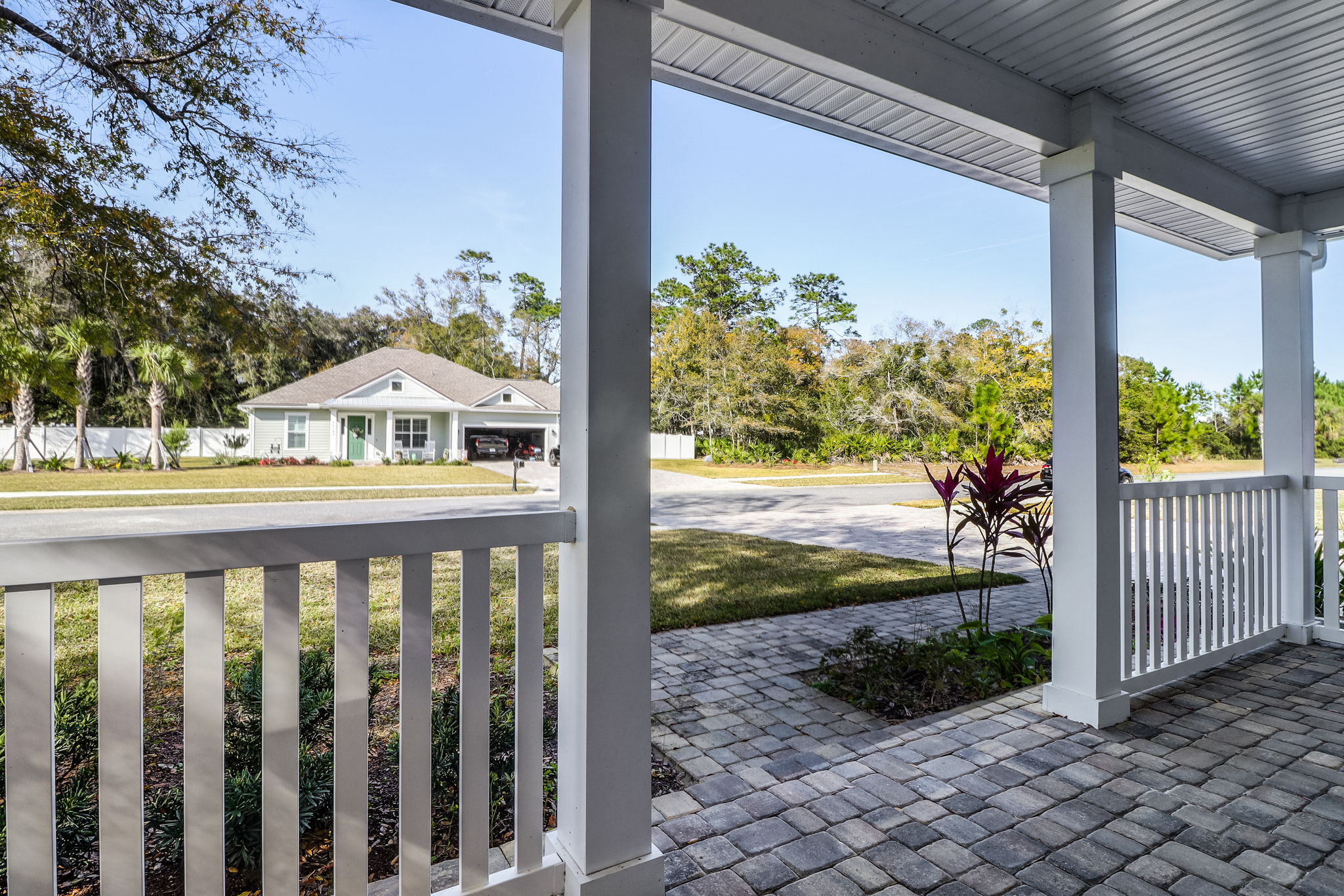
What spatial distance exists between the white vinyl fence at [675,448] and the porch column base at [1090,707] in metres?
14.1

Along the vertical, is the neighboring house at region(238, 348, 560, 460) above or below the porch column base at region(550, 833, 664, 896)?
above

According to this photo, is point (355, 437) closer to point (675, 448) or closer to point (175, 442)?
point (175, 442)

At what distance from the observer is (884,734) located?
8.14 ft

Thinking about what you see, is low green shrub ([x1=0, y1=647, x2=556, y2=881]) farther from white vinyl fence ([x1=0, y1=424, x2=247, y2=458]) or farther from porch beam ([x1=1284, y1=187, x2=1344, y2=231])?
porch beam ([x1=1284, y1=187, x2=1344, y2=231])

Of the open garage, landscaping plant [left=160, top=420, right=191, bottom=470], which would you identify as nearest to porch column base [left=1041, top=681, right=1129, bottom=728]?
landscaping plant [left=160, top=420, right=191, bottom=470]

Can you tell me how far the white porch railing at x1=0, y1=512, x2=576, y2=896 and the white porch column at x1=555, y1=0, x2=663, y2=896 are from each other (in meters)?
0.09

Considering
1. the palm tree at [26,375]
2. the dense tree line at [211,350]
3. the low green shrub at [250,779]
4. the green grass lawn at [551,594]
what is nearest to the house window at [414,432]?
the dense tree line at [211,350]

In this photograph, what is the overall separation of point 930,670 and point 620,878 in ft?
6.58

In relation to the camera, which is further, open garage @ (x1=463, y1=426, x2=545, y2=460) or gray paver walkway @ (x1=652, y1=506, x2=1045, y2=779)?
open garage @ (x1=463, y1=426, x2=545, y2=460)

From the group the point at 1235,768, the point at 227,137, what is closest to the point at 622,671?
the point at 1235,768

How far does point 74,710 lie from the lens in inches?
76.5

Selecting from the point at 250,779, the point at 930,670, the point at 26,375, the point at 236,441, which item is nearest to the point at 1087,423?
the point at 930,670

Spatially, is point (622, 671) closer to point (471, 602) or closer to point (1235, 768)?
point (471, 602)

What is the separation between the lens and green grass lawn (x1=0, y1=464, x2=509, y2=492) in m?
3.05
